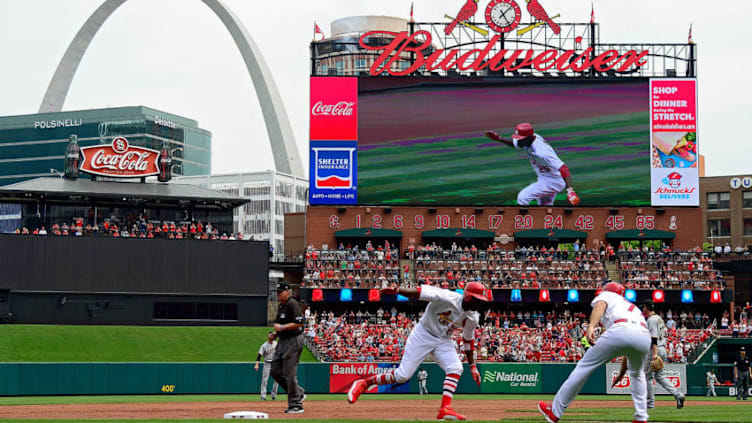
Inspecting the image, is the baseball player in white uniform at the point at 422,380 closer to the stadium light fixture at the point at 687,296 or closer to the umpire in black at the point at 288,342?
the umpire in black at the point at 288,342

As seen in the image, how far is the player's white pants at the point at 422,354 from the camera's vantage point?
15.4m

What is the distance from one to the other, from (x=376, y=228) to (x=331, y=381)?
17.7m

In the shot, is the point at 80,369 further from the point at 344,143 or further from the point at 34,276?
the point at 344,143

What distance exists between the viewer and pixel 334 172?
173ft

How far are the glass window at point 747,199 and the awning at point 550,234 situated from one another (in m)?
40.0

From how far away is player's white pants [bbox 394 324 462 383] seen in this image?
15359mm

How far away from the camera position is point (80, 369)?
3497cm

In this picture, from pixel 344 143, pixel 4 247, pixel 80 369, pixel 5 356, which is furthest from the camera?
pixel 344 143

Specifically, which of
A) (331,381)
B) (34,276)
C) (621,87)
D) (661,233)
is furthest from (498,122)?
(34,276)

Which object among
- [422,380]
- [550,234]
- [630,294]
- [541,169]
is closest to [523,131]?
[541,169]

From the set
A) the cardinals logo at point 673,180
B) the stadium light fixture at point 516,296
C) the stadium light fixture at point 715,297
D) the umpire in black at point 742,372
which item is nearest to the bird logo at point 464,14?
the cardinals logo at point 673,180

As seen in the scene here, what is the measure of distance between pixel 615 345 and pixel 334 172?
40.4 metres

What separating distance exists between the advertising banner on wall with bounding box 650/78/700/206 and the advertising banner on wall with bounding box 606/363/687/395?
17.5 m

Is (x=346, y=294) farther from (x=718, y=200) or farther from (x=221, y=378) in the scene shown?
(x=718, y=200)
